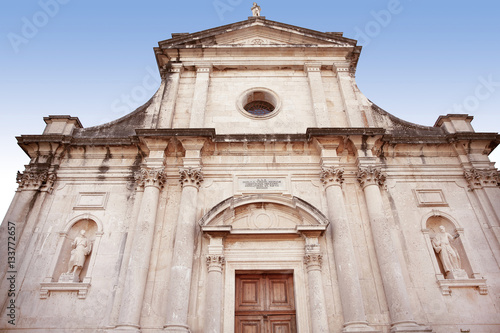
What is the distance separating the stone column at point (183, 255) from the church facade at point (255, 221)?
0.12ft

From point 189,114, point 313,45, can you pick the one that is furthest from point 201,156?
point 313,45

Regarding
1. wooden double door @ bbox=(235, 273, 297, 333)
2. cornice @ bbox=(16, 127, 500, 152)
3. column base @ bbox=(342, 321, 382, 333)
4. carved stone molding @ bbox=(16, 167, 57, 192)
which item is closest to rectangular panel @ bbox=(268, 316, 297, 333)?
wooden double door @ bbox=(235, 273, 297, 333)

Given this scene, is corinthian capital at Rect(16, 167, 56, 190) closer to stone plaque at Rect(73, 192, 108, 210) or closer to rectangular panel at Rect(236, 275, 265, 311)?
stone plaque at Rect(73, 192, 108, 210)

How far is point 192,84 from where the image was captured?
13.6 metres

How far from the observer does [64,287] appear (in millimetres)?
9234

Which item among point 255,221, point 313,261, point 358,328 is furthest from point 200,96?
point 358,328

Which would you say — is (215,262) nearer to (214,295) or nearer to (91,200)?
(214,295)

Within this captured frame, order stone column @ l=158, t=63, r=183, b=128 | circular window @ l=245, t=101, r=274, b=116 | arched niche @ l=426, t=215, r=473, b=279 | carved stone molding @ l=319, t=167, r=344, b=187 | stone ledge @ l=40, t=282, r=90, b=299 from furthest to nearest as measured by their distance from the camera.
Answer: circular window @ l=245, t=101, r=274, b=116 → stone column @ l=158, t=63, r=183, b=128 → carved stone molding @ l=319, t=167, r=344, b=187 → arched niche @ l=426, t=215, r=473, b=279 → stone ledge @ l=40, t=282, r=90, b=299

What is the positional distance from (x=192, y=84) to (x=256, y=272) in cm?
779

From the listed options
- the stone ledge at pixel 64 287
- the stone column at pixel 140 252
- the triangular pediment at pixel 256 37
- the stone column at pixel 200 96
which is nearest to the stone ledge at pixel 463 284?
the stone column at pixel 140 252

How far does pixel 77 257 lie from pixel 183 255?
Answer: 3152 mm

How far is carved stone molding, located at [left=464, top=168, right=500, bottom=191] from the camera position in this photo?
1080 cm

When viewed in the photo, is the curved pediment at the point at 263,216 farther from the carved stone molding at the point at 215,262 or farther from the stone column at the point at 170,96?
the stone column at the point at 170,96

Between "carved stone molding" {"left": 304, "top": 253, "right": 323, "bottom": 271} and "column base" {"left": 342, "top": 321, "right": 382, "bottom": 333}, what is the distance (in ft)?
5.20
